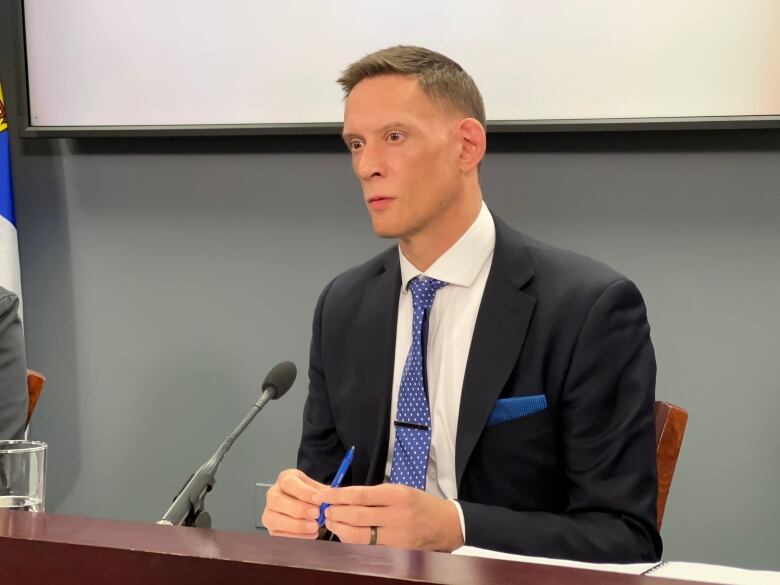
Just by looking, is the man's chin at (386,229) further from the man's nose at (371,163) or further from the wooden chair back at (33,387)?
the wooden chair back at (33,387)

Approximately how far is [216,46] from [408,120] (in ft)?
3.87

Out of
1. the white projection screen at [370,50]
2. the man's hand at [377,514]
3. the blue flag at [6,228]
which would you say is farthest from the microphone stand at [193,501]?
the blue flag at [6,228]

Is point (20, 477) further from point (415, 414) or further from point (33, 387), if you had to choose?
point (33, 387)

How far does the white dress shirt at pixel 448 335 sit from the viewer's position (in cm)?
152

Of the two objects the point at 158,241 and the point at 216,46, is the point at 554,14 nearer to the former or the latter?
the point at 216,46

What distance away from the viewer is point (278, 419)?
2631mm

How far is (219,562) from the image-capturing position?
0.51m

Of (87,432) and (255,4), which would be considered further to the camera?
(87,432)

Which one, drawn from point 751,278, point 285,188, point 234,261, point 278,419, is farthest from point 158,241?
point 751,278

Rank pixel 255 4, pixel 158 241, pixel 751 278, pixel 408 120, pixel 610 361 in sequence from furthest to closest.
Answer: pixel 158 241 → pixel 255 4 → pixel 751 278 → pixel 408 120 → pixel 610 361

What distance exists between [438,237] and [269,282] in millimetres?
1132

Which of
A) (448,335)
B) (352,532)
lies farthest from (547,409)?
(352,532)

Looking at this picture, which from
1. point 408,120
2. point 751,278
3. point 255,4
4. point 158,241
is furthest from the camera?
point 158,241

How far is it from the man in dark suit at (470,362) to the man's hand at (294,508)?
0.62 ft
